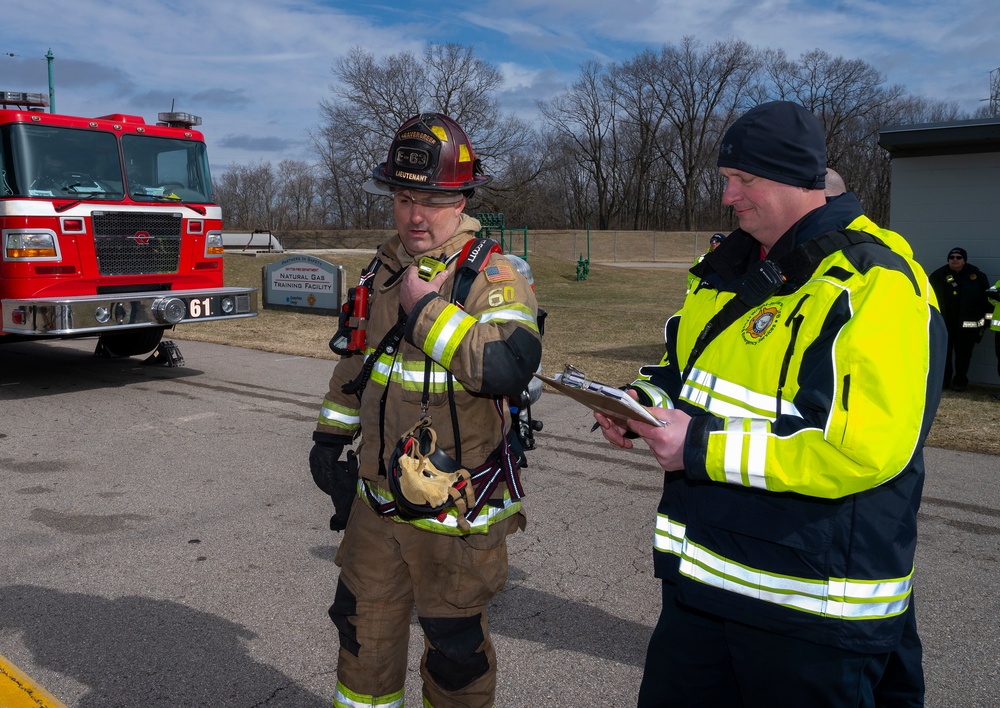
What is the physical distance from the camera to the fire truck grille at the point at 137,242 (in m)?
9.01

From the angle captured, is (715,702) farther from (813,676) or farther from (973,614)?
(973,614)

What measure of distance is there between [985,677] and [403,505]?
2603mm

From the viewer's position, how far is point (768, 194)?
82.6 inches

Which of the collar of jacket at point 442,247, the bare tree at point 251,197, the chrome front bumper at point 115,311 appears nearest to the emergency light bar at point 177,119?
the chrome front bumper at point 115,311

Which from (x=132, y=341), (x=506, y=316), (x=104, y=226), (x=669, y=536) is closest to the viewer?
(x=669, y=536)

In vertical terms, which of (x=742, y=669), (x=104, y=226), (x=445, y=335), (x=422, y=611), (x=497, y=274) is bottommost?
(x=422, y=611)

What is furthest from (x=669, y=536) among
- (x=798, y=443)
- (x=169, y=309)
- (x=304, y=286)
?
(x=304, y=286)

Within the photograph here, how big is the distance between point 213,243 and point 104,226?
138cm

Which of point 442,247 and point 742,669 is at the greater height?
point 442,247

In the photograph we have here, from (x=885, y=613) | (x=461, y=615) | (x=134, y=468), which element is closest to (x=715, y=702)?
(x=885, y=613)

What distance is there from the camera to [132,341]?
35.4 ft

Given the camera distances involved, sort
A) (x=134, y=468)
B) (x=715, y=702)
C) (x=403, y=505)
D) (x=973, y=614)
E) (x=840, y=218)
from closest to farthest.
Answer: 1. (x=840, y=218)
2. (x=715, y=702)
3. (x=403, y=505)
4. (x=973, y=614)
5. (x=134, y=468)

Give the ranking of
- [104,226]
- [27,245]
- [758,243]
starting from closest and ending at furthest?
[758,243] → [27,245] → [104,226]

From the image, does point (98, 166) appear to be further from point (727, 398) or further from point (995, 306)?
point (995, 306)
